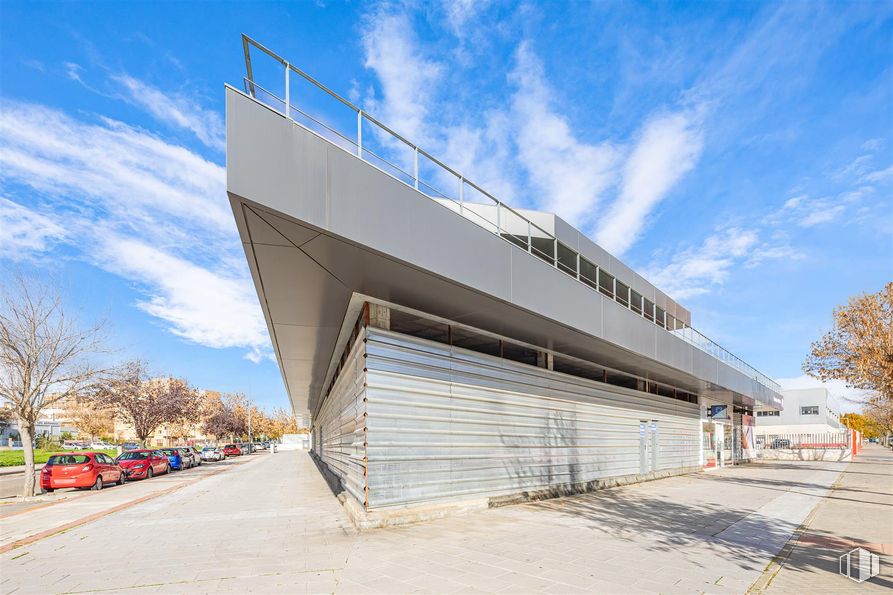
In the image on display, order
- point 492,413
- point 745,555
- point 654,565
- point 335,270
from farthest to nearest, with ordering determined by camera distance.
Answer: point 492,413
point 335,270
point 745,555
point 654,565

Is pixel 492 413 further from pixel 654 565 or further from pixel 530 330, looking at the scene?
pixel 654 565

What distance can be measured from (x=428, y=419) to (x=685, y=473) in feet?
61.6

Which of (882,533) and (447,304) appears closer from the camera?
(882,533)

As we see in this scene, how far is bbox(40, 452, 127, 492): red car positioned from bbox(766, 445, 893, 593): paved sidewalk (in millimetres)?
21657

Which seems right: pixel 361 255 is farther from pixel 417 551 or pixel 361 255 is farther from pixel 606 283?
pixel 606 283

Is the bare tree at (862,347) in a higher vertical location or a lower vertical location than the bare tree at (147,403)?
higher

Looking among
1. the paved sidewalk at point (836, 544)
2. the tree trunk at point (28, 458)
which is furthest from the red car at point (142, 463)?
the paved sidewalk at point (836, 544)

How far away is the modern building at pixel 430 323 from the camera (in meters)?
6.89

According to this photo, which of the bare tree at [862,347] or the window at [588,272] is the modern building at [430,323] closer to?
the window at [588,272]

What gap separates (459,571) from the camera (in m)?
6.58

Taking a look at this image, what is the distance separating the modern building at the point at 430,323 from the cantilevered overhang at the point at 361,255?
0.09 ft

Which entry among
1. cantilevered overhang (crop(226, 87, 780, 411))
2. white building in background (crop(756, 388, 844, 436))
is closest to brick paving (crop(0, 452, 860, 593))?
cantilevered overhang (crop(226, 87, 780, 411))

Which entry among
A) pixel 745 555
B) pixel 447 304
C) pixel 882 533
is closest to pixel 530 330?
pixel 447 304

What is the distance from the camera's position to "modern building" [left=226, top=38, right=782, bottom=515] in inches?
271
